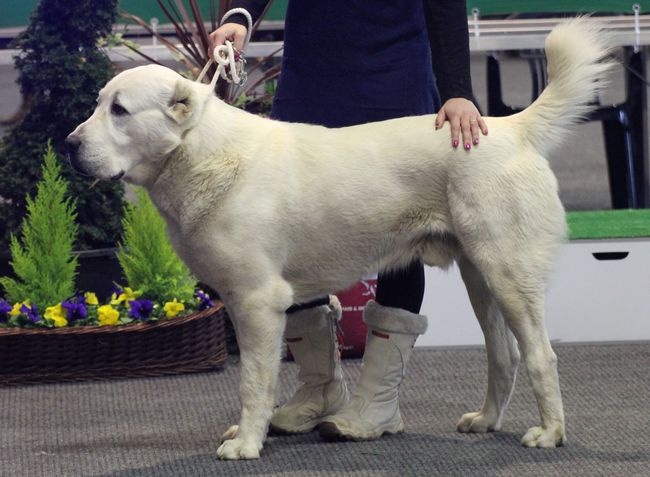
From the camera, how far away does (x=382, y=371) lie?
3328 mm

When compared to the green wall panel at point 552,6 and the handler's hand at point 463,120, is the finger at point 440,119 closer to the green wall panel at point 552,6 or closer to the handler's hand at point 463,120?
the handler's hand at point 463,120

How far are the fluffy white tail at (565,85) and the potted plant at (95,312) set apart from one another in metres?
1.71

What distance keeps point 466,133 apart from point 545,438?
838 mm

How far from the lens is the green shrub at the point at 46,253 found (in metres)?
4.30

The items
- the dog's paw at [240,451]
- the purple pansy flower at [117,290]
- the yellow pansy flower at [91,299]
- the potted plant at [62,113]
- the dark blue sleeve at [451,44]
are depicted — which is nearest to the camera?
the dog's paw at [240,451]

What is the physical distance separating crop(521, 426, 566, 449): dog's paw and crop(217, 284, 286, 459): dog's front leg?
0.70 m

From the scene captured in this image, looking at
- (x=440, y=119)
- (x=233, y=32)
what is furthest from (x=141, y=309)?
(x=440, y=119)

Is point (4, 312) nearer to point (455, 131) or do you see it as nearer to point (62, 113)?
point (62, 113)

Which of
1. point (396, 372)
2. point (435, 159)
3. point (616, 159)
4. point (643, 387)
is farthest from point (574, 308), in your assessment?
point (616, 159)

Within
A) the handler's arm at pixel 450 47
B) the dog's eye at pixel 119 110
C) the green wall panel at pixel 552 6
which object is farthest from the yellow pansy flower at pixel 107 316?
the green wall panel at pixel 552 6

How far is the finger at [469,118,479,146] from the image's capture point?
2.99 metres

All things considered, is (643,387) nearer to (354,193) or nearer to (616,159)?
(354,193)

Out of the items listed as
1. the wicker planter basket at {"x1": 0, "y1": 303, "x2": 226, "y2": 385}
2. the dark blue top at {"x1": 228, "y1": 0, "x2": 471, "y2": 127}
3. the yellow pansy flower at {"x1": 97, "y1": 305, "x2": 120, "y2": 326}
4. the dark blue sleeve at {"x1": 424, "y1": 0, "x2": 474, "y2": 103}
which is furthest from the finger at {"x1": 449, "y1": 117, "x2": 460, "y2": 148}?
the yellow pansy flower at {"x1": 97, "y1": 305, "x2": 120, "y2": 326}

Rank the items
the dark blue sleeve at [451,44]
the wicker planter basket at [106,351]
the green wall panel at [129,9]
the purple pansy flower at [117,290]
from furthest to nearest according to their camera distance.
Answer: the green wall panel at [129,9], the purple pansy flower at [117,290], the wicker planter basket at [106,351], the dark blue sleeve at [451,44]
